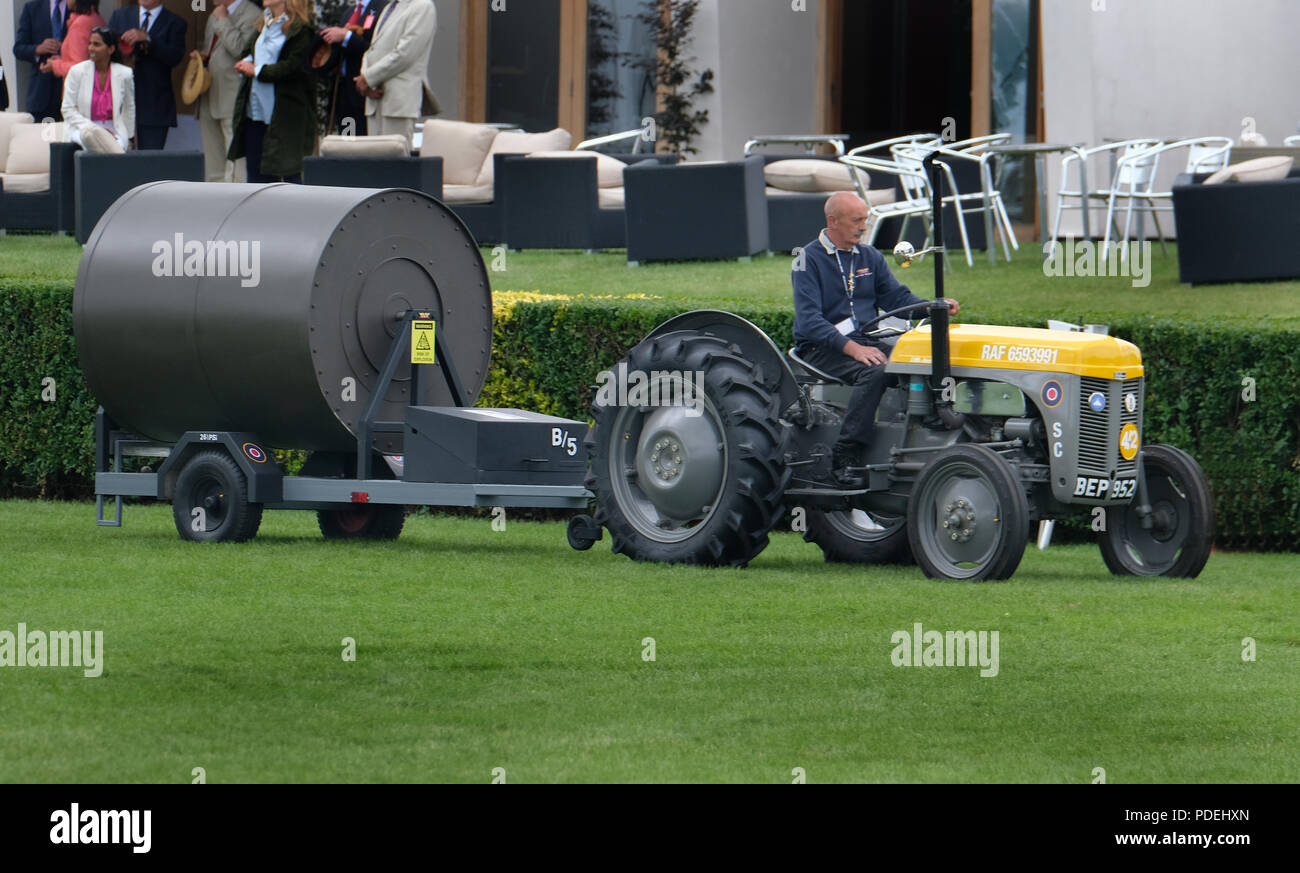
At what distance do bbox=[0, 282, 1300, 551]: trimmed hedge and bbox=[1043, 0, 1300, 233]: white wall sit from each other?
318 inches

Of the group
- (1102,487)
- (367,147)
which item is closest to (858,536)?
(1102,487)

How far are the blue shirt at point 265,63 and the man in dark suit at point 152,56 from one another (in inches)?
97.0

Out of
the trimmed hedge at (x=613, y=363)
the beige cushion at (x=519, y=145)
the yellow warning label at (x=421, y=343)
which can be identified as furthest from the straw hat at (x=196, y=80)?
the yellow warning label at (x=421, y=343)

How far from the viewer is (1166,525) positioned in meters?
10.2

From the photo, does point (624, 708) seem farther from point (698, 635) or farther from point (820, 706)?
point (698, 635)

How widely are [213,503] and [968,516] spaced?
4144mm

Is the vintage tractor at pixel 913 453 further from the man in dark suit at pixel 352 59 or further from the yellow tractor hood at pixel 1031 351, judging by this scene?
the man in dark suit at pixel 352 59

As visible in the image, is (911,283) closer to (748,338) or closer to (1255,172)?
(1255,172)

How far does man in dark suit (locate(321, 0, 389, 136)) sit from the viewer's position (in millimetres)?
19219

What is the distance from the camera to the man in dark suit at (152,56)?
21.4 metres

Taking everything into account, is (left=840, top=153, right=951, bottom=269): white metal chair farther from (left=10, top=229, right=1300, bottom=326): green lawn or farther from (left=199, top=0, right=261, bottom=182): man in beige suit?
(left=199, top=0, right=261, bottom=182): man in beige suit

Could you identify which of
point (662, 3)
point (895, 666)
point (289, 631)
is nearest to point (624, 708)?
point (895, 666)

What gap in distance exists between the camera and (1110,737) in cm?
665

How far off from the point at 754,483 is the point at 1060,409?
1.49m
